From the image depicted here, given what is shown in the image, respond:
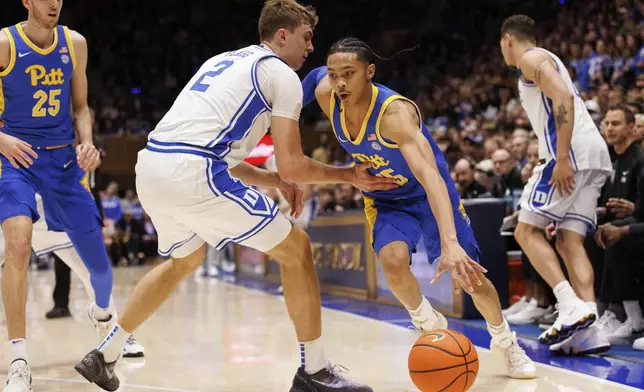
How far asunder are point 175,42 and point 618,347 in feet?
65.2

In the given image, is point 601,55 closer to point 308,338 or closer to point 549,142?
point 549,142

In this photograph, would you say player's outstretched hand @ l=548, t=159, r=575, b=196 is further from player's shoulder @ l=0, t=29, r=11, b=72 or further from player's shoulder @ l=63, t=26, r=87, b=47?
player's shoulder @ l=0, t=29, r=11, b=72

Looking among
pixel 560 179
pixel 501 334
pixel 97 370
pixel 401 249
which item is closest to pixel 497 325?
pixel 501 334

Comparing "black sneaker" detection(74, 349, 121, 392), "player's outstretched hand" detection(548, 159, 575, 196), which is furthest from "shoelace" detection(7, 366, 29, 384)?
"player's outstretched hand" detection(548, 159, 575, 196)

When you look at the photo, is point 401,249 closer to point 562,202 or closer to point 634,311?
point 562,202

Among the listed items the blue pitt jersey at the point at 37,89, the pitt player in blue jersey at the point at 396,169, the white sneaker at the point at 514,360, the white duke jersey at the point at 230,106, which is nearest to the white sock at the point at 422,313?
the pitt player in blue jersey at the point at 396,169

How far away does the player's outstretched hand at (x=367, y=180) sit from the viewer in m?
4.20

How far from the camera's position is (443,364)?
3.52m

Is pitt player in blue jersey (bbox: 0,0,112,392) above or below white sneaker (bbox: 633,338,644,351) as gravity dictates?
above

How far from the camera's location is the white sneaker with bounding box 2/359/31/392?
12.6 feet

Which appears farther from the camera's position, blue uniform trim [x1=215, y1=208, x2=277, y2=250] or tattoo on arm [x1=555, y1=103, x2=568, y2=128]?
tattoo on arm [x1=555, y1=103, x2=568, y2=128]

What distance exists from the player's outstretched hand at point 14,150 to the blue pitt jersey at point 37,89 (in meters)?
0.26

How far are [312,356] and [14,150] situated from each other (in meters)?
1.96

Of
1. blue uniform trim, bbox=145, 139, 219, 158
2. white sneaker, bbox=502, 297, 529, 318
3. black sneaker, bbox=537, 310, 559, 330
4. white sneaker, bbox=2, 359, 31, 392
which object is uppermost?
blue uniform trim, bbox=145, 139, 219, 158
